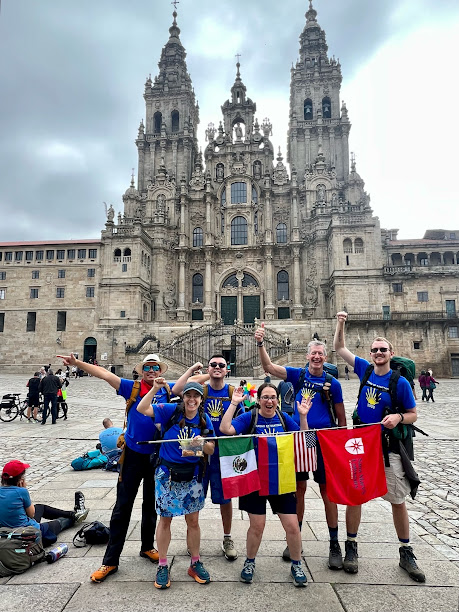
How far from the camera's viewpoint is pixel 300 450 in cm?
425

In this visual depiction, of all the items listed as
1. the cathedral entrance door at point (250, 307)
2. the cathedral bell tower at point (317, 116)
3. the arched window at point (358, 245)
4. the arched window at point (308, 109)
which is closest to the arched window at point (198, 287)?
the cathedral entrance door at point (250, 307)

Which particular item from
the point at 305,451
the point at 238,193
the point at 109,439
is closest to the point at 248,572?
the point at 305,451

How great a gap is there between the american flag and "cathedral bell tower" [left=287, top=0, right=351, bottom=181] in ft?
155

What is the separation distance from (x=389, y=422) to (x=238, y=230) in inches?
1803

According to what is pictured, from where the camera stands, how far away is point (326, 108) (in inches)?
1967

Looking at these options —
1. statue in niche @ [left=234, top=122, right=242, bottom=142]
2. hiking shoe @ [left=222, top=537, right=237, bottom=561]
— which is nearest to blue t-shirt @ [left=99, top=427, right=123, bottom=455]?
hiking shoe @ [left=222, top=537, right=237, bottom=561]

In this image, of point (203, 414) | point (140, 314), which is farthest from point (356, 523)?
point (140, 314)

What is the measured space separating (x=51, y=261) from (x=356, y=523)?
4337 centimetres

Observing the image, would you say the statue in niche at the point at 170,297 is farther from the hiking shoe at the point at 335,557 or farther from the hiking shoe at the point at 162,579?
the hiking shoe at the point at 162,579

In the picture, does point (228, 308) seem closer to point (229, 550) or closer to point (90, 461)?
point (90, 461)

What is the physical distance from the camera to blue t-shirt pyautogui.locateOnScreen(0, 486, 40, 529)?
420 cm

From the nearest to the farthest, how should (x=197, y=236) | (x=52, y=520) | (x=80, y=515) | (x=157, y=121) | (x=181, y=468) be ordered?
(x=181, y=468), (x=52, y=520), (x=80, y=515), (x=197, y=236), (x=157, y=121)

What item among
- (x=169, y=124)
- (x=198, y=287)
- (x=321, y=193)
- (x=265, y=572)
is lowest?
(x=265, y=572)

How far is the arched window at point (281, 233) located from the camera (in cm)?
4809
